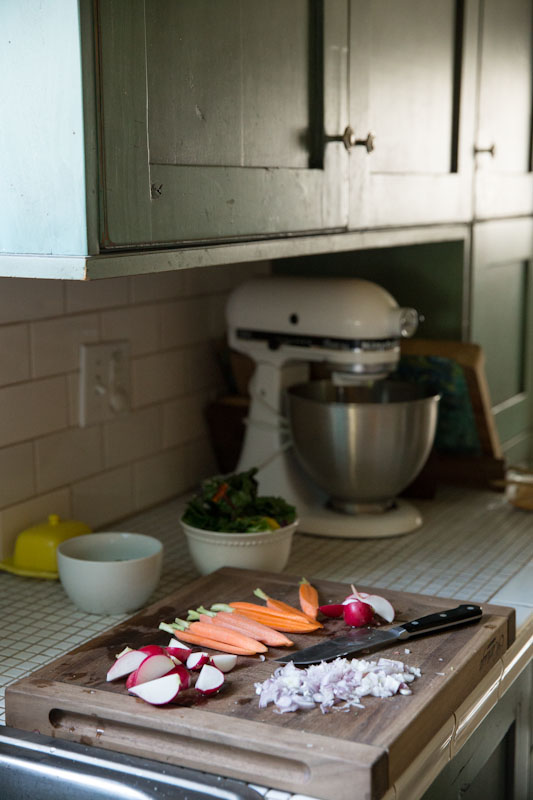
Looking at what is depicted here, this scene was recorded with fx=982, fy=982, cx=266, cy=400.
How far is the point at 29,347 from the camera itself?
1447mm

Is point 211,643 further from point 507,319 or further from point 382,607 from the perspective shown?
point 507,319

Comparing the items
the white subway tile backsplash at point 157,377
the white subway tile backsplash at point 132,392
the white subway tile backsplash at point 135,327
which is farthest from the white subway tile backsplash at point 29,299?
the white subway tile backsplash at point 157,377

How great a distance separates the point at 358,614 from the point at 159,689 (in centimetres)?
28

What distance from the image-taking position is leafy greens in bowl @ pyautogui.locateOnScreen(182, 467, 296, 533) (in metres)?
1.38

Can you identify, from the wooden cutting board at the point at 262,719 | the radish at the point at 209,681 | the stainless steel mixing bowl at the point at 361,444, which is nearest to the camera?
the wooden cutting board at the point at 262,719

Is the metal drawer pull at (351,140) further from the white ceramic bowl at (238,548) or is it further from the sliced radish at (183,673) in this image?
the sliced radish at (183,673)

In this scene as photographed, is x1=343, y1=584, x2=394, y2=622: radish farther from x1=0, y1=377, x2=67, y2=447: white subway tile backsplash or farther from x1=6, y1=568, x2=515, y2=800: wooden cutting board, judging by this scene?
x1=0, y1=377, x2=67, y2=447: white subway tile backsplash

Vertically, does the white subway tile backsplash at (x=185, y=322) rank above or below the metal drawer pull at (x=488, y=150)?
below

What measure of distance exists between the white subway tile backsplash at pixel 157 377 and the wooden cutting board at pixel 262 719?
630 millimetres

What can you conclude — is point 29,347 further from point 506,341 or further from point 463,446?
point 506,341

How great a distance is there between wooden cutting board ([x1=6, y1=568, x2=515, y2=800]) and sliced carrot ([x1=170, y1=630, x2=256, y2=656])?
14 mm

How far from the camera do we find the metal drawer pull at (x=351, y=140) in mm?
1315

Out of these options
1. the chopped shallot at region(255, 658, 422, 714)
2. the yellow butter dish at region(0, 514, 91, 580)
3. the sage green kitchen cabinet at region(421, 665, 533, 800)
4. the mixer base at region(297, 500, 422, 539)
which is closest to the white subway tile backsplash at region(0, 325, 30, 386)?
the yellow butter dish at region(0, 514, 91, 580)

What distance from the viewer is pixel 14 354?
4.66ft
